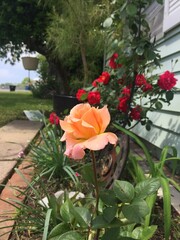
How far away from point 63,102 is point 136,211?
11.4 ft

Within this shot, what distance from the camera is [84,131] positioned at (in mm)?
879

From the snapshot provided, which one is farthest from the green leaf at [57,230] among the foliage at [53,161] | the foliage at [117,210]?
the foliage at [53,161]

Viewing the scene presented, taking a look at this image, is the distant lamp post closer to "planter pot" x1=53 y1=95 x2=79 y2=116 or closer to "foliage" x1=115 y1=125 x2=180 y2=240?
"planter pot" x1=53 y1=95 x2=79 y2=116

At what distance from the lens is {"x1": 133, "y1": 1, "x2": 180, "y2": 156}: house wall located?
2.83 metres

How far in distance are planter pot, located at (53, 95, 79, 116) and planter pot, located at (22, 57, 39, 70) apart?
33.1 ft

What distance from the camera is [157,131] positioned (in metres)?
3.33

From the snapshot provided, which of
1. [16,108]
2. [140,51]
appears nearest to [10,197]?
[140,51]

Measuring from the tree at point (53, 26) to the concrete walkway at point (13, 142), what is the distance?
4.25 ft

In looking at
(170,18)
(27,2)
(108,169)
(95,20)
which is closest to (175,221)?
(108,169)

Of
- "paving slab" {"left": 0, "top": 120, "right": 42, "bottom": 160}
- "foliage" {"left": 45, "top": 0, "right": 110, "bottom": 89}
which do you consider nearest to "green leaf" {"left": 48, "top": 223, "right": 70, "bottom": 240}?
"paving slab" {"left": 0, "top": 120, "right": 42, "bottom": 160}

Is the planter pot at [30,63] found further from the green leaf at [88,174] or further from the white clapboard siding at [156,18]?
the green leaf at [88,174]

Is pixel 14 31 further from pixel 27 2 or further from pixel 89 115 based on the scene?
pixel 89 115

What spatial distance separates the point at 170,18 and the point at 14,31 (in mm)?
4551

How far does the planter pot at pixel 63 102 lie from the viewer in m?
4.22
